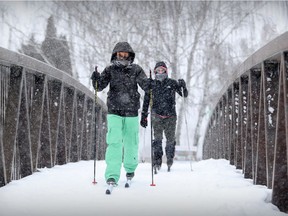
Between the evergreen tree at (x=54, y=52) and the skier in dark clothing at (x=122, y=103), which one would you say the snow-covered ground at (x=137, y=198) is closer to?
the skier in dark clothing at (x=122, y=103)

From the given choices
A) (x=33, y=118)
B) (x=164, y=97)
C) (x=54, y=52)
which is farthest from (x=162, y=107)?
(x=54, y=52)

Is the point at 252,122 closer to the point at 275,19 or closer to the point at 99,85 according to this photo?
the point at 99,85

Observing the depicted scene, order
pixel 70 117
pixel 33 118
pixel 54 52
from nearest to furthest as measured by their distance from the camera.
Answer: pixel 33 118
pixel 70 117
pixel 54 52

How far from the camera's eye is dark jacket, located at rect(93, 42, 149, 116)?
434cm

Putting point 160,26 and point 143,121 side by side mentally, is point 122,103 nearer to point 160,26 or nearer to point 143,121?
point 143,121

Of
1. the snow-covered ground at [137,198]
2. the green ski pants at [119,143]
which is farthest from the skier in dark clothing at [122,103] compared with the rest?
the snow-covered ground at [137,198]

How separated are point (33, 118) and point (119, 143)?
1401 mm

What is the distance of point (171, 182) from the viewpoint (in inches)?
179

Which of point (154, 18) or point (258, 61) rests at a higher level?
point (154, 18)

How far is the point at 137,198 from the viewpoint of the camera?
3.46 metres

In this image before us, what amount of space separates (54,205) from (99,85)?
1.77 m

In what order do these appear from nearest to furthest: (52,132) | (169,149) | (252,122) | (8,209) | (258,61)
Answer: (8,209) < (258,61) < (252,122) < (52,132) < (169,149)

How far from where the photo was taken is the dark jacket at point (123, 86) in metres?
4.34

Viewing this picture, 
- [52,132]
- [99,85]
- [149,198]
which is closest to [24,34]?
[52,132]
